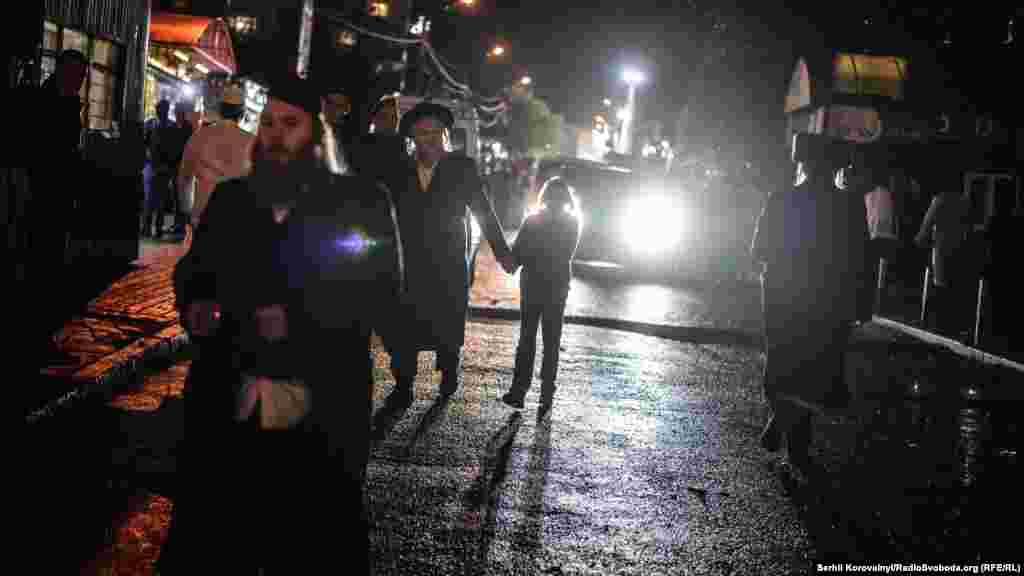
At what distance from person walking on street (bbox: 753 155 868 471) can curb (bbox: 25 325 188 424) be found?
14.8ft

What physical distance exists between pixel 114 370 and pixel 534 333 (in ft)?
9.83

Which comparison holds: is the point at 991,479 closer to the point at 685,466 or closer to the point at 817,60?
the point at 685,466

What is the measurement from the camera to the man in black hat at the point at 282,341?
256 cm

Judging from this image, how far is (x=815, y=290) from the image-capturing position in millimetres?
5992

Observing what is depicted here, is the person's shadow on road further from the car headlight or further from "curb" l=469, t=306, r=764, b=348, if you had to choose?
the car headlight

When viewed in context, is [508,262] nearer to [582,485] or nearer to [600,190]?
[582,485]

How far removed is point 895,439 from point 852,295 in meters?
1.47

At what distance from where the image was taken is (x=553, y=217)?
22.7ft

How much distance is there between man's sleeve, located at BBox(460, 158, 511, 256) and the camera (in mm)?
6340

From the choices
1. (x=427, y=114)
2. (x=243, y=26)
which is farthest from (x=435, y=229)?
(x=243, y=26)

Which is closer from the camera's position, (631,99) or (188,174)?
(188,174)

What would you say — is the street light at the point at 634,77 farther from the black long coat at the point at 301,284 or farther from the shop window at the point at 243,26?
the black long coat at the point at 301,284

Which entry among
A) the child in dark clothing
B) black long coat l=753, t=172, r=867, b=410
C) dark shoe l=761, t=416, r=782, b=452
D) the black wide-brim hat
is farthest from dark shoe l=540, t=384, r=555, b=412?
the black wide-brim hat

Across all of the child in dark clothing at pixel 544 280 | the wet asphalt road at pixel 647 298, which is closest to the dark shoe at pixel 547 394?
the child in dark clothing at pixel 544 280
